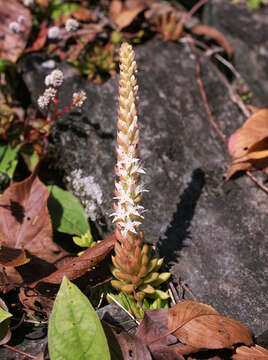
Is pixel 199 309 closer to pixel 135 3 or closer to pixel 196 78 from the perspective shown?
pixel 196 78

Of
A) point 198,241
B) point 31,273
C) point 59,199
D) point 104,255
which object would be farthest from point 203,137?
point 31,273

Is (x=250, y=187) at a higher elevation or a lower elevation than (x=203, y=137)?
lower

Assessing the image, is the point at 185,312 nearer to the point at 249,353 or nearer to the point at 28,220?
→ the point at 249,353

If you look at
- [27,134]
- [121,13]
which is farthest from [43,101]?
[121,13]

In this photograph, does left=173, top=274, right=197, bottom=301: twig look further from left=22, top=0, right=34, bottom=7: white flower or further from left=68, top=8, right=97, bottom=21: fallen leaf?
left=22, top=0, right=34, bottom=7: white flower

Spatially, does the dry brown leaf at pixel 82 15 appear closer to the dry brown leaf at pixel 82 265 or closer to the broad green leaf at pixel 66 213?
the broad green leaf at pixel 66 213

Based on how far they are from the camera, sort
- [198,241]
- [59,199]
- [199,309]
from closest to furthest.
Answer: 1. [199,309]
2. [198,241]
3. [59,199]
